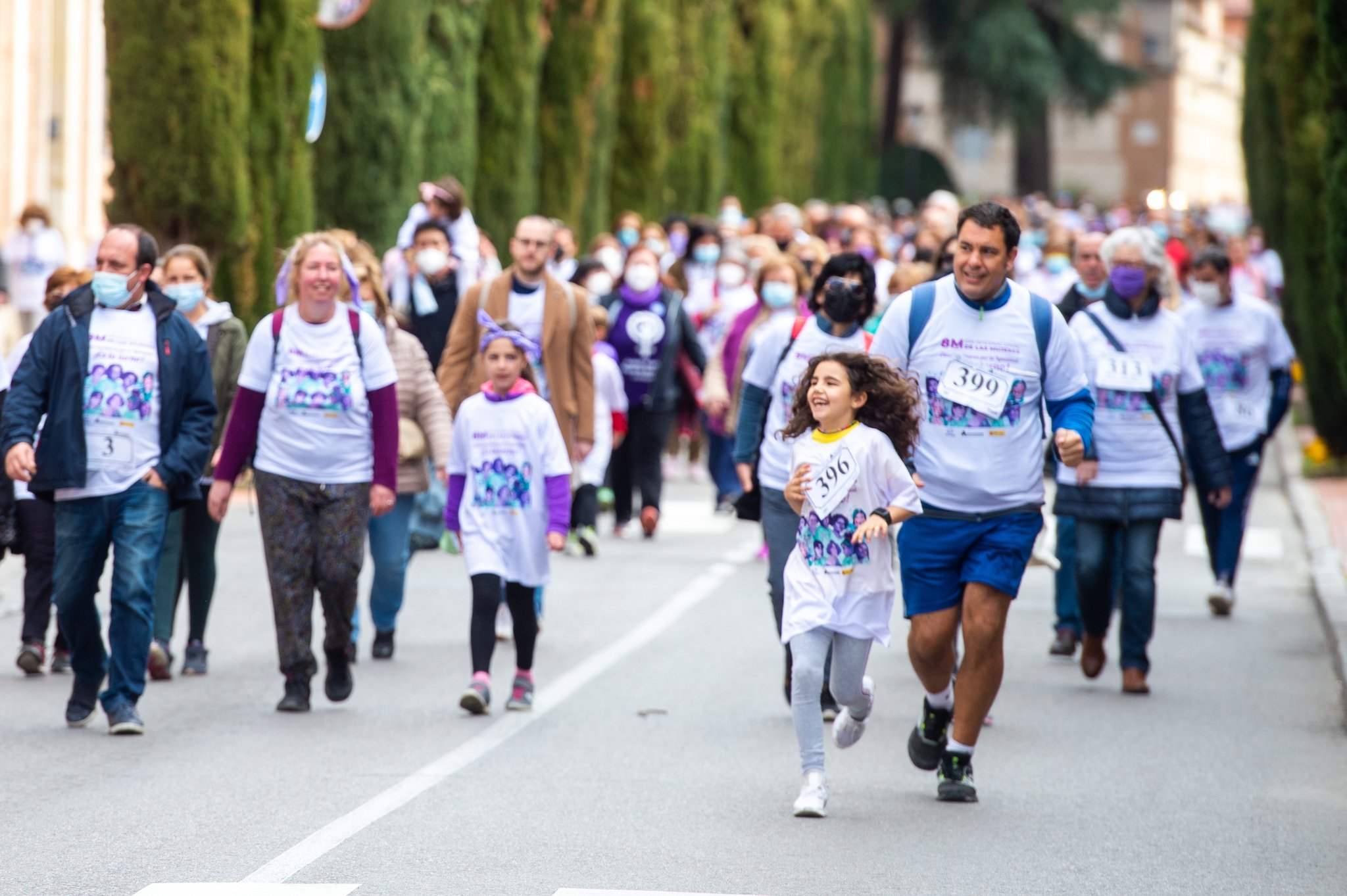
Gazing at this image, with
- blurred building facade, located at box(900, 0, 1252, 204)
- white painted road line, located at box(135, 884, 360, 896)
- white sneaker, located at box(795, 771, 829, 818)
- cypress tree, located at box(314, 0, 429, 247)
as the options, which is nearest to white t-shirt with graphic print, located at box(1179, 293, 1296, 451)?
white sneaker, located at box(795, 771, 829, 818)

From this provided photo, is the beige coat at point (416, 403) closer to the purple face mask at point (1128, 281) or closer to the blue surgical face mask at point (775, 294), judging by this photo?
the blue surgical face mask at point (775, 294)

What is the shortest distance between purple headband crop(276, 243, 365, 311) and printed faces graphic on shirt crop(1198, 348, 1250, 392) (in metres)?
5.23

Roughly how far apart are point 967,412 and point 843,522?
641mm

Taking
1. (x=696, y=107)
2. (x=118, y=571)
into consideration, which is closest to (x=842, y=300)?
(x=118, y=571)

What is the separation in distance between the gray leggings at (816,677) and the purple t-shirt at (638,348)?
8.57m

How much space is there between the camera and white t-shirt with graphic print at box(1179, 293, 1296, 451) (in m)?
12.8

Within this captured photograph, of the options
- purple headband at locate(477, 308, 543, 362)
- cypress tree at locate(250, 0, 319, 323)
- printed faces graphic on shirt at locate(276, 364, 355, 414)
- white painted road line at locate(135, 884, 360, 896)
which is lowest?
white painted road line at locate(135, 884, 360, 896)

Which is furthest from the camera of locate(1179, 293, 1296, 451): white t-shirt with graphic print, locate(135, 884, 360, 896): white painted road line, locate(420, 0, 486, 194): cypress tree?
locate(420, 0, 486, 194): cypress tree

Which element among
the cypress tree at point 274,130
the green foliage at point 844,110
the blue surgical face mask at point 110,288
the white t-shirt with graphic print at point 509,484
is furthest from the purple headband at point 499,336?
the green foliage at point 844,110

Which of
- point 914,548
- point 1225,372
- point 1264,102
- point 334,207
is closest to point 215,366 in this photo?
point 914,548

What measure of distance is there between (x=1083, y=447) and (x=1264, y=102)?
16493 millimetres

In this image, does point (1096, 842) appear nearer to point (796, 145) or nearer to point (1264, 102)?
point (1264, 102)

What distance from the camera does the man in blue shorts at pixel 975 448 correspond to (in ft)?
25.2

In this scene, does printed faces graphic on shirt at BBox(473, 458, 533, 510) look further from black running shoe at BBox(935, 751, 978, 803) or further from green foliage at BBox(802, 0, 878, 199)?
green foliage at BBox(802, 0, 878, 199)
